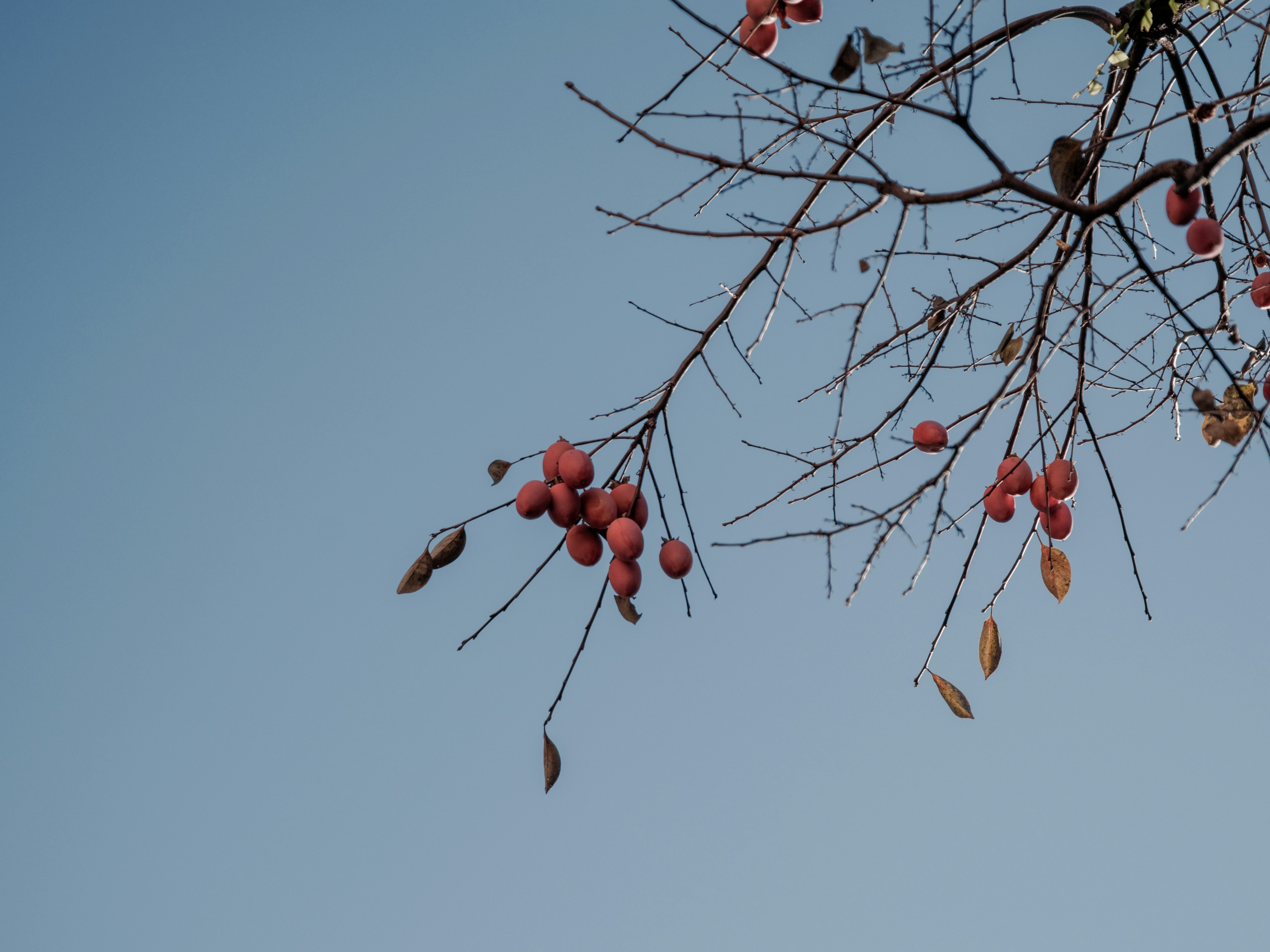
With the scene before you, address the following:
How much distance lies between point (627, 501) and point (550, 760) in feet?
1.47

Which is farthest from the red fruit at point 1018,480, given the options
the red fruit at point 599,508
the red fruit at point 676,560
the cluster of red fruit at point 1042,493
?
the red fruit at point 599,508

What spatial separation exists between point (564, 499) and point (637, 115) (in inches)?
24.8

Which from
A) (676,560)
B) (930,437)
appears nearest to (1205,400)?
(930,437)

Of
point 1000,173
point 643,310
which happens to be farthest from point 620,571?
point 1000,173

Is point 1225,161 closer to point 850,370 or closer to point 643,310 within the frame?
point 850,370

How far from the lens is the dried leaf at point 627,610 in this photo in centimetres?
162

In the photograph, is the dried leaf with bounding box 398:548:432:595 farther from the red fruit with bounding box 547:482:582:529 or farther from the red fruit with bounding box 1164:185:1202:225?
the red fruit with bounding box 1164:185:1202:225

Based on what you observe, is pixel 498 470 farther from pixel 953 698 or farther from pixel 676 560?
pixel 953 698

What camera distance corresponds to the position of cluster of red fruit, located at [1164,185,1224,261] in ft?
4.23

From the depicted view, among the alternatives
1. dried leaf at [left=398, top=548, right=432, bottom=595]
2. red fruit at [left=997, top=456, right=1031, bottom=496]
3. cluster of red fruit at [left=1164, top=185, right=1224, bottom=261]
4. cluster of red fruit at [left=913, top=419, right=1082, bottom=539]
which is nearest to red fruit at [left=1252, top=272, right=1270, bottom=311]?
cluster of red fruit at [left=913, top=419, right=1082, bottom=539]

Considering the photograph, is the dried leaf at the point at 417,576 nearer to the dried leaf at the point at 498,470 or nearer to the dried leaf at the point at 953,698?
the dried leaf at the point at 498,470

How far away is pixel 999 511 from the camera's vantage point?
1.71 m

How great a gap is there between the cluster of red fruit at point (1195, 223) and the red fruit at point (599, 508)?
92 centimetres

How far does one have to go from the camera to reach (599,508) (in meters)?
1.58
